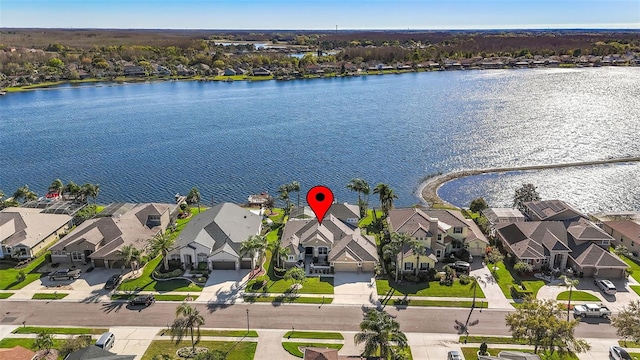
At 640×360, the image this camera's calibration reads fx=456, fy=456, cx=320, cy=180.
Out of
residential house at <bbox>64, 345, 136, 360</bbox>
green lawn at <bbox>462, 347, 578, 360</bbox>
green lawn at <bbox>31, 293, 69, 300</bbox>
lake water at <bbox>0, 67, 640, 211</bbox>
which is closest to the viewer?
residential house at <bbox>64, 345, 136, 360</bbox>

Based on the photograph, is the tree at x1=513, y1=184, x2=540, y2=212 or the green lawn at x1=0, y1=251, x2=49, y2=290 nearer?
the green lawn at x1=0, y1=251, x2=49, y2=290

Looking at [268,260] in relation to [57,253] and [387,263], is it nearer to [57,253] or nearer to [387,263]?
[387,263]

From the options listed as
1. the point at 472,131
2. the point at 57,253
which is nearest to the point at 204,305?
the point at 57,253

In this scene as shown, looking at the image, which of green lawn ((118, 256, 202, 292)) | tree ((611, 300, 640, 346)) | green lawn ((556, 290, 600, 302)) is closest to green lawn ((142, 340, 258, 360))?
green lawn ((118, 256, 202, 292))

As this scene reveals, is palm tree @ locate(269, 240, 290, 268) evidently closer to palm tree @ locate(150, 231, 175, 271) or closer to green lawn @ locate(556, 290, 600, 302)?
palm tree @ locate(150, 231, 175, 271)

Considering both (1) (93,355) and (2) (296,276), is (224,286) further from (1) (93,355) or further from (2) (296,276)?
(1) (93,355)

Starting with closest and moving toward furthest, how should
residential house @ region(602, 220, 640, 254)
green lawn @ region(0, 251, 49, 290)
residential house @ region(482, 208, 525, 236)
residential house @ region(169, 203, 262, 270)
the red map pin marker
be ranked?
green lawn @ region(0, 251, 49, 290) < residential house @ region(169, 203, 262, 270) < residential house @ region(602, 220, 640, 254) < the red map pin marker < residential house @ region(482, 208, 525, 236)

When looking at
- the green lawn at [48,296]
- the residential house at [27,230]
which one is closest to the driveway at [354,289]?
the green lawn at [48,296]

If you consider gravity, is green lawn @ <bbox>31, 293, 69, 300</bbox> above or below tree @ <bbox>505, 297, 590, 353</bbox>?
below
